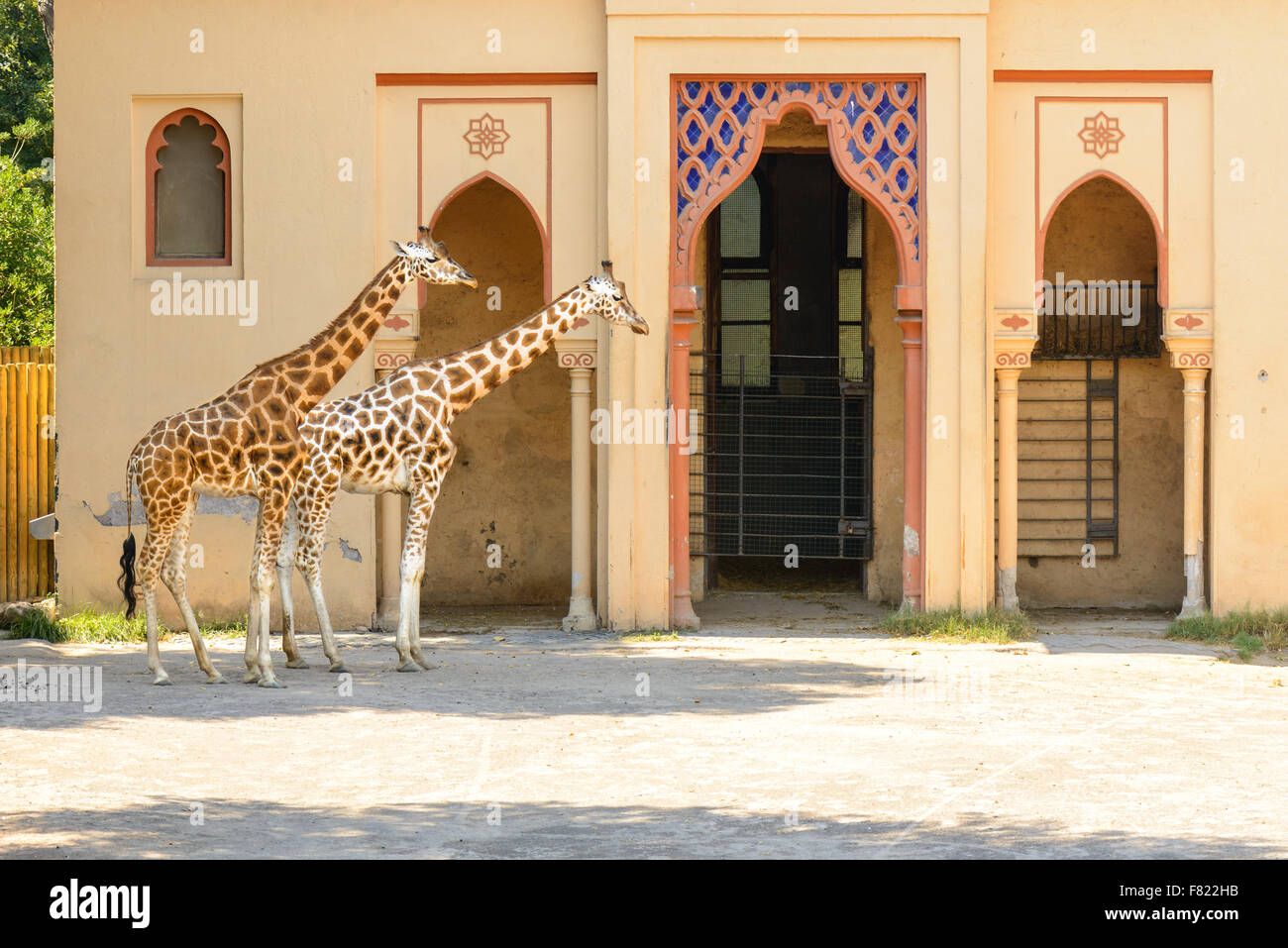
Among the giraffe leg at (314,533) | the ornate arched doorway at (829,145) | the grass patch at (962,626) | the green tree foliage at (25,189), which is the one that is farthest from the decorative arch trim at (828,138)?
the green tree foliage at (25,189)

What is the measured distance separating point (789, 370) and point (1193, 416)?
159 inches

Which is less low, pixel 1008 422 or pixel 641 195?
pixel 641 195

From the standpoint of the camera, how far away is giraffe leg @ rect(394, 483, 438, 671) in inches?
444

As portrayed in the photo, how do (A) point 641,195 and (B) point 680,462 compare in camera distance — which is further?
(B) point 680,462

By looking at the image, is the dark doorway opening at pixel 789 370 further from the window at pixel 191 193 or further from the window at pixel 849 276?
the window at pixel 191 193

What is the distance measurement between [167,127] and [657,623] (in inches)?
229

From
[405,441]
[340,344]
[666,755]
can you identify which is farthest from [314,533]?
[666,755]

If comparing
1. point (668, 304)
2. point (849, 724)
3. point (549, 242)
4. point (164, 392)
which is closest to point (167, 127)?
point (164, 392)

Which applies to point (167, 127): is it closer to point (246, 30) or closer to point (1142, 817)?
point (246, 30)

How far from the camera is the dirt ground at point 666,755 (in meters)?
6.77

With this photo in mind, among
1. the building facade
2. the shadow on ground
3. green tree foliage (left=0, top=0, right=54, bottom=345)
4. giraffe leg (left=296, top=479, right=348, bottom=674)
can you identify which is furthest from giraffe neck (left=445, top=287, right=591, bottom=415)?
green tree foliage (left=0, top=0, right=54, bottom=345)

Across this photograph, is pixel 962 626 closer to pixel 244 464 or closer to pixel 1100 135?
pixel 1100 135

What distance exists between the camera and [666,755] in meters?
8.62

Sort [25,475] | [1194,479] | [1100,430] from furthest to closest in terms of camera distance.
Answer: [1100,430]
[25,475]
[1194,479]
